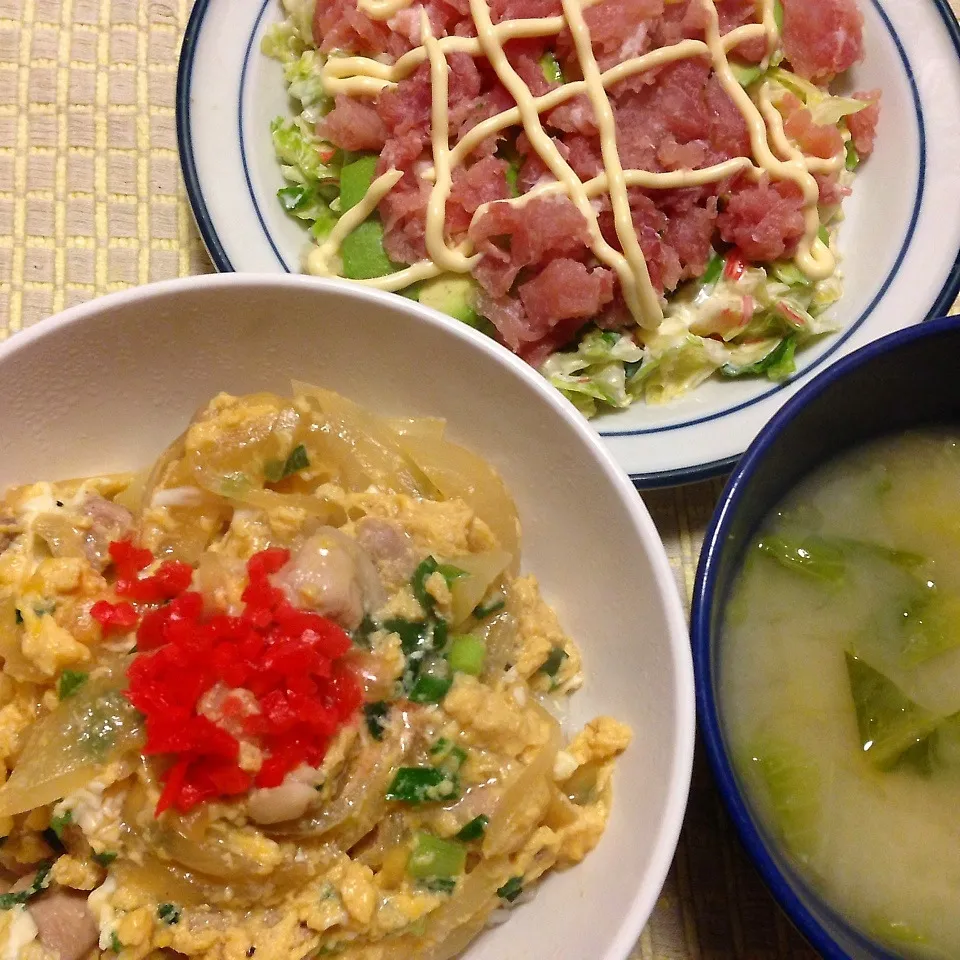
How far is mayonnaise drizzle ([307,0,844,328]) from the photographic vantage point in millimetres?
1941

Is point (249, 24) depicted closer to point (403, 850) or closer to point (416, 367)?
point (416, 367)

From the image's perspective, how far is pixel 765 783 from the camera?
49.8 inches

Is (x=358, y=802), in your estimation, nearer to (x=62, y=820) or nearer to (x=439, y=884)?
(x=439, y=884)

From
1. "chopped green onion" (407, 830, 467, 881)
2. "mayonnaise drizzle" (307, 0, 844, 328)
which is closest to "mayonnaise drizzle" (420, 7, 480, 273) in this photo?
"mayonnaise drizzle" (307, 0, 844, 328)

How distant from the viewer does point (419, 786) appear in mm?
1198

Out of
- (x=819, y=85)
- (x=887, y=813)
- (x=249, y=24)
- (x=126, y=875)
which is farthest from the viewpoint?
(x=819, y=85)

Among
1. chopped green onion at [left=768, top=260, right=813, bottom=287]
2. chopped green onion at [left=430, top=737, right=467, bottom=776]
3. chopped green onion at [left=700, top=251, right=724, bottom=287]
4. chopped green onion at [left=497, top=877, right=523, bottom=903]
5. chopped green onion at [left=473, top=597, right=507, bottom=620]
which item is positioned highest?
chopped green onion at [left=768, top=260, right=813, bottom=287]

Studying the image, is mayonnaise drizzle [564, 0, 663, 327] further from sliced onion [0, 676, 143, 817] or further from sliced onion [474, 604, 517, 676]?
sliced onion [0, 676, 143, 817]

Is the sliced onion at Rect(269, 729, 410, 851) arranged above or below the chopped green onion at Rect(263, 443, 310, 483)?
below

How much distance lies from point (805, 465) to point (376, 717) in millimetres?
753

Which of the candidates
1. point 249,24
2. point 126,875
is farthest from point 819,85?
point 126,875

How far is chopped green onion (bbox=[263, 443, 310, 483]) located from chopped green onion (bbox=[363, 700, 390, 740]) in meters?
0.36

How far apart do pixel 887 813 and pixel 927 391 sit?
64 centimetres

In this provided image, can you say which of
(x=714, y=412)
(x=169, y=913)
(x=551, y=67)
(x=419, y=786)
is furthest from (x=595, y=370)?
(x=169, y=913)
